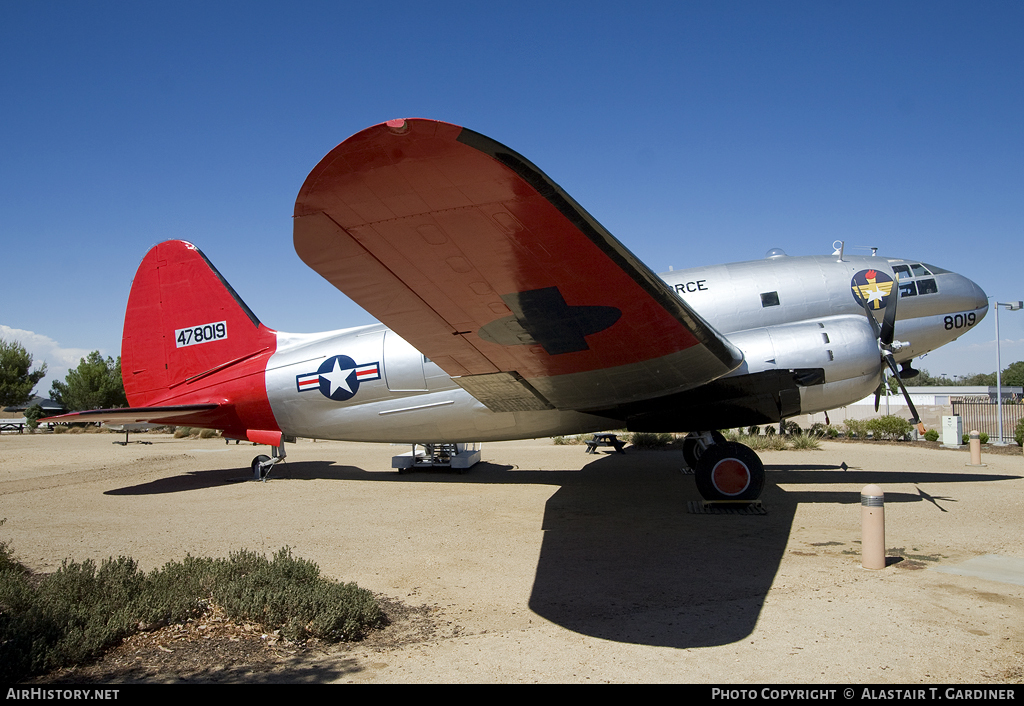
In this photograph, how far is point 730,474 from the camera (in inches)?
380

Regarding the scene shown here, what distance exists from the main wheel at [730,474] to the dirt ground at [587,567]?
44 cm

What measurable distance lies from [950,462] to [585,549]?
48.3ft

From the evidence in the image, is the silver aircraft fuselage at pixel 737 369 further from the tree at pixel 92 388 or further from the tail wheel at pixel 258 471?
the tree at pixel 92 388

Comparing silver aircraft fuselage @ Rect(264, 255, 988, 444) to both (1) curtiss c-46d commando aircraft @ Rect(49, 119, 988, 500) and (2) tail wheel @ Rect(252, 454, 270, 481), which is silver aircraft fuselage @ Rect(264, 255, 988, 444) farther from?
(2) tail wheel @ Rect(252, 454, 270, 481)

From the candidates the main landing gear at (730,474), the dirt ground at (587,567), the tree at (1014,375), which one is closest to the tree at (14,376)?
the dirt ground at (587,567)

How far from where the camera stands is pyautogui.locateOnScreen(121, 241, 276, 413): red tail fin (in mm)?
14359

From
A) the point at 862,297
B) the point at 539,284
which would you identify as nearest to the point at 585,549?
the point at 539,284

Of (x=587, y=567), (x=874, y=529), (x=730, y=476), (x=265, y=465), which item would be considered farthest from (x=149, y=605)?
(x=265, y=465)

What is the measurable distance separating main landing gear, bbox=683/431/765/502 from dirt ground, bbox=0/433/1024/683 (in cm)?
44

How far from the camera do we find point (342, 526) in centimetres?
930

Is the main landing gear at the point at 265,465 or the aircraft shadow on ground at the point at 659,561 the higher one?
the main landing gear at the point at 265,465

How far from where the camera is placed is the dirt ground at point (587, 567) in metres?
4.20

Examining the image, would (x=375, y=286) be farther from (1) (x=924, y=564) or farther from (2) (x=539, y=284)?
(1) (x=924, y=564)

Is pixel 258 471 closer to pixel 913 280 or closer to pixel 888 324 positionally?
pixel 888 324
